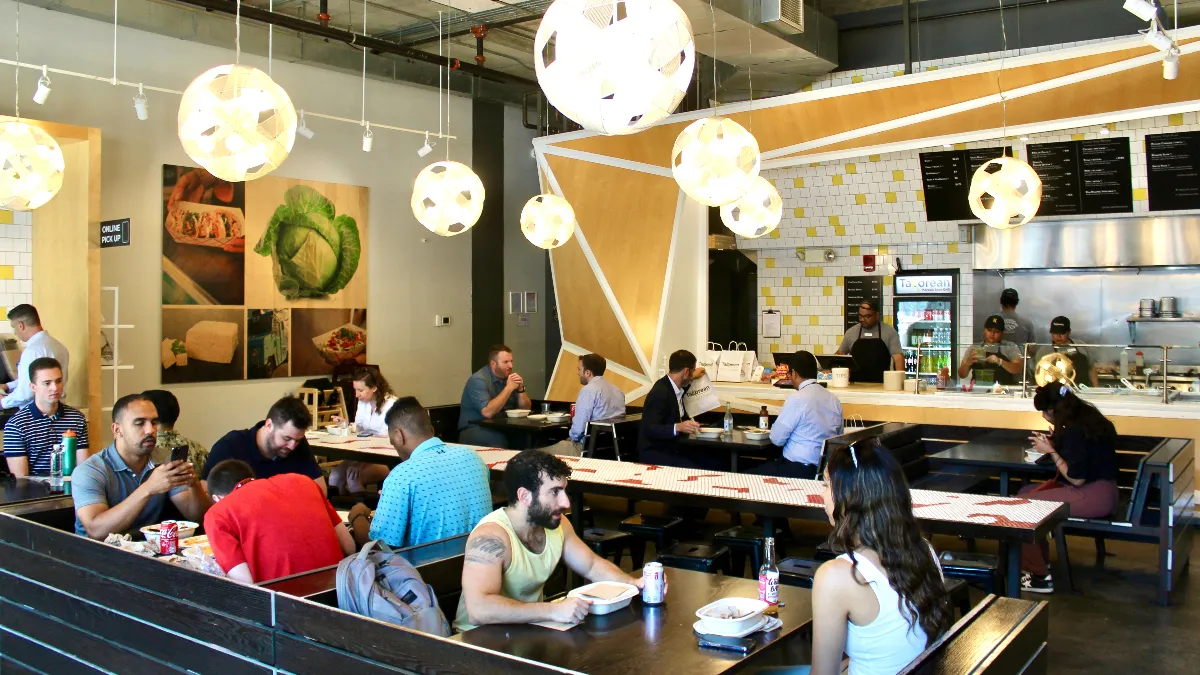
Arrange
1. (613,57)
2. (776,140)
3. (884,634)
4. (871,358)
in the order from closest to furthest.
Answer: (884,634) < (613,57) < (776,140) < (871,358)

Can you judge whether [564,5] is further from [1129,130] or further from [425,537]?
[1129,130]

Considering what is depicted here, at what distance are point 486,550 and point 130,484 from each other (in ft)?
6.76

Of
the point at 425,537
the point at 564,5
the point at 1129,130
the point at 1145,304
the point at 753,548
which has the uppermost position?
the point at 1129,130

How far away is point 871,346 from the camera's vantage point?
390 inches

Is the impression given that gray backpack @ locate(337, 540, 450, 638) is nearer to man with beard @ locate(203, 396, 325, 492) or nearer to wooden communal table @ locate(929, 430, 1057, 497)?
man with beard @ locate(203, 396, 325, 492)

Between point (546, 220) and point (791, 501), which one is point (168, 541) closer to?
point (791, 501)

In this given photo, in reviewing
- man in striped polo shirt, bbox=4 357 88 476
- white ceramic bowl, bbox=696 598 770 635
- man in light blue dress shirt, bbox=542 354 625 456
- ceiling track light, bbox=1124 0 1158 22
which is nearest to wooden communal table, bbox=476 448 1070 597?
man in light blue dress shirt, bbox=542 354 625 456

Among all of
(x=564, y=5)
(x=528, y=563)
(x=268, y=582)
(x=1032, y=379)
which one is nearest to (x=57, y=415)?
(x=268, y=582)

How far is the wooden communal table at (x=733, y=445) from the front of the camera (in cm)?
690

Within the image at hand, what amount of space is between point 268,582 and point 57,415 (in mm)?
3105

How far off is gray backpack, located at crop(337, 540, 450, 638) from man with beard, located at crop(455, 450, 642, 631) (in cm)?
14

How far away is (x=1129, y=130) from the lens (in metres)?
9.09

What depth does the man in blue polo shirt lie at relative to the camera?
147 inches

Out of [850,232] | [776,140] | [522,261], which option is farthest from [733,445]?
[522,261]
